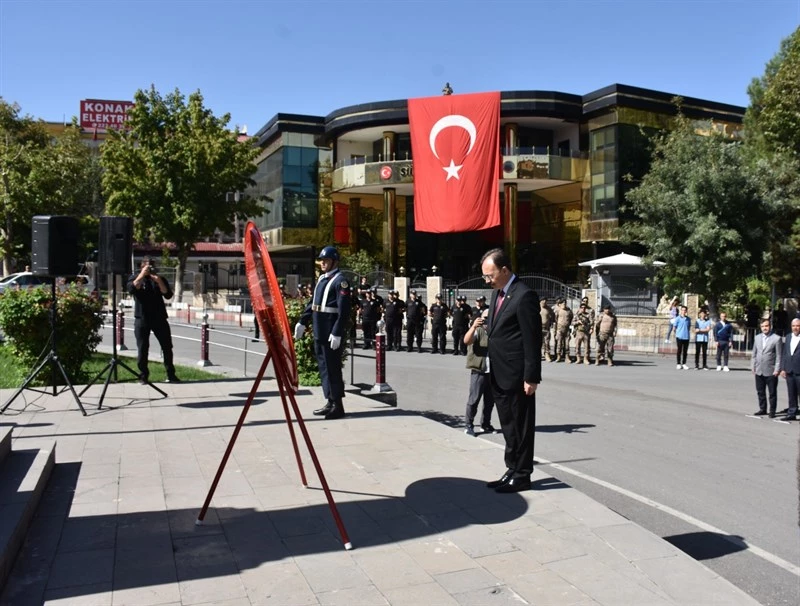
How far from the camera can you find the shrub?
36.0 feet

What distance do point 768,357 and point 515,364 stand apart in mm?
8198

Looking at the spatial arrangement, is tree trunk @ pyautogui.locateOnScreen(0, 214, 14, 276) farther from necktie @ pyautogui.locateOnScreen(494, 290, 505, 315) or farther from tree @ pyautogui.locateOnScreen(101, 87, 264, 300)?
necktie @ pyautogui.locateOnScreen(494, 290, 505, 315)

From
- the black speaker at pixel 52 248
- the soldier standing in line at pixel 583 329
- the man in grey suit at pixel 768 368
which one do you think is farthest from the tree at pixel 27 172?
the man in grey suit at pixel 768 368

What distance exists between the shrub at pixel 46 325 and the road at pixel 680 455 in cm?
451

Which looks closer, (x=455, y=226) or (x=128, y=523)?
(x=128, y=523)

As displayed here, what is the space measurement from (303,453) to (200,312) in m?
32.2

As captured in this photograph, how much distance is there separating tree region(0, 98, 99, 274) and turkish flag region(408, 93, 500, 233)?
1948cm

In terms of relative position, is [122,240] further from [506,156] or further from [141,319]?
[506,156]

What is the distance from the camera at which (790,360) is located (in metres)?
11.7

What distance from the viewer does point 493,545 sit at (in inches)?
179

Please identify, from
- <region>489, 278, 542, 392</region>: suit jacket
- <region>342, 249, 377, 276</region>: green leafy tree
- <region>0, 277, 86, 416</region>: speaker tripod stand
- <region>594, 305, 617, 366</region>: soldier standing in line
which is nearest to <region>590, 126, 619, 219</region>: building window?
<region>342, 249, 377, 276</region>: green leafy tree

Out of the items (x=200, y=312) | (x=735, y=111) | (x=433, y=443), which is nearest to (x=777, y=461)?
(x=433, y=443)

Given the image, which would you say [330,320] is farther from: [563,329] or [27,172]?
[27,172]

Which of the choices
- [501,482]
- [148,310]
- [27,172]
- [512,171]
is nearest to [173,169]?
[27,172]
